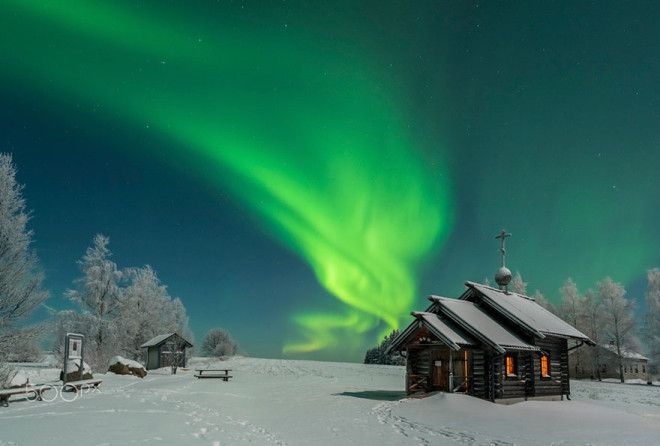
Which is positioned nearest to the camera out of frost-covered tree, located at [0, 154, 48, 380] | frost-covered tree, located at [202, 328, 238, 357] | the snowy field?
the snowy field

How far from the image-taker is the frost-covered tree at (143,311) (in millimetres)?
54938

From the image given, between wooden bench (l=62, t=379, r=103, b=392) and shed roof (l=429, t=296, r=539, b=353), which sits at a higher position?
shed roof (l=429, t=296, r=539, b=353)

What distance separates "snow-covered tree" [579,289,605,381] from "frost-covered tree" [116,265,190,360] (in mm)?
54119

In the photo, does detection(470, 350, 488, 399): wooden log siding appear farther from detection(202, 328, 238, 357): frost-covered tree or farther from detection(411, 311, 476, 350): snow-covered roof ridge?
detection(202, 328, 238, 357): frost-covered tree

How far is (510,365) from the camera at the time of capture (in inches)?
988

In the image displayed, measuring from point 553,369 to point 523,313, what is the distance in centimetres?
367

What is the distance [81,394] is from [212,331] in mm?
96856

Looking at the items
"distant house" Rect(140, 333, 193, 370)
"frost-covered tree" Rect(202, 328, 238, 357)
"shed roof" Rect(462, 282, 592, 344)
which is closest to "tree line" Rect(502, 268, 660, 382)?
"shed roof" Rect(462, 282, 592, 344)

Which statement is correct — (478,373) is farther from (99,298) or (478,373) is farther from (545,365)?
(99,298)

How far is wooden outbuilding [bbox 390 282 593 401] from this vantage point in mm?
24109

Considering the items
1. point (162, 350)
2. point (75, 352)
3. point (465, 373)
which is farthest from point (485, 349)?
point (162, 350)

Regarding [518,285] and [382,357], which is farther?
[382,357]

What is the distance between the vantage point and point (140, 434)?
13016 millimetres

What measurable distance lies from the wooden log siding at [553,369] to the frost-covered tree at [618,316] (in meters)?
31.7
